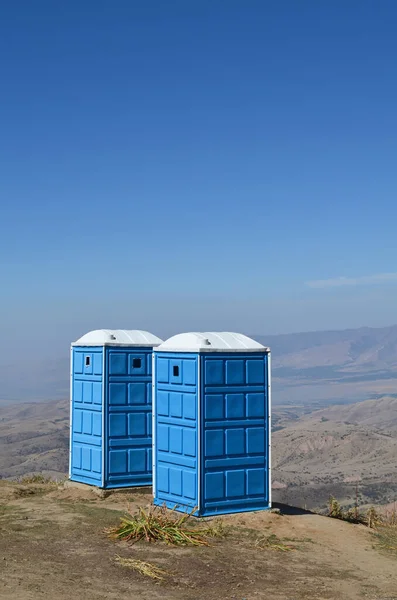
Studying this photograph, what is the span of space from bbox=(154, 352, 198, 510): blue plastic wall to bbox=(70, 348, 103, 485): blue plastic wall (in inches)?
88.3

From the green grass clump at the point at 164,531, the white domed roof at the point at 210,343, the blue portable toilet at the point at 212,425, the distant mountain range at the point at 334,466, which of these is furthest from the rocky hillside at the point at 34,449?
the green grass clump at the point at 164,531

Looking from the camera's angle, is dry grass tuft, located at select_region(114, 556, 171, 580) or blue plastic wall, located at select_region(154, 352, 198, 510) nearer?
dry grass tuft, located at select_region(114, 556, 171, 580)

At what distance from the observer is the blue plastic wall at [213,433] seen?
13.0 meters

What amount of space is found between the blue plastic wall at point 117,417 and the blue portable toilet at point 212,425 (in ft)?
6.66

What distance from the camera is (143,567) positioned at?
10.1m

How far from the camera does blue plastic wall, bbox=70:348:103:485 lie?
15836 millimetres

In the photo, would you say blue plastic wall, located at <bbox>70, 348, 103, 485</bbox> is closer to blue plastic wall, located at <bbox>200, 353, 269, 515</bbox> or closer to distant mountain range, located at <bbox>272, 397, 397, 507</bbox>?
blue plastic wall, located at <bbox>200, 353, 269, 515</bbox>

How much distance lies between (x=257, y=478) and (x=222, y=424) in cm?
124

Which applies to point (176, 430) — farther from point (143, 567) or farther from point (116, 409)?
point (143, 567)

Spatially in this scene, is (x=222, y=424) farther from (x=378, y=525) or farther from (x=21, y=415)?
(x=21, y=415)

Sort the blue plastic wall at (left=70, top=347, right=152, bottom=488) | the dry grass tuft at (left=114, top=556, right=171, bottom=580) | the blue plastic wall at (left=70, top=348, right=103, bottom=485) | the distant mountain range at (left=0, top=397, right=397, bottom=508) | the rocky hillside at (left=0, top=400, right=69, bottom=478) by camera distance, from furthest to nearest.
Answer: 1. the rocky hillside at (left=0, top=400, right=69, bottom=478)
2. the distant mountain range at (left=0, top=397, right=397, bottom=508)
3. the blue plastic wall at (left=70, top=348, right=103, bottom=485)
4. the blue plastic wall at (left=70, top=347, right=152, bottom=488)
5. the dry grass tuft at (left=114, top=556, right=171, bottom=580)

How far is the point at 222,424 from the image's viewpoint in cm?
1316

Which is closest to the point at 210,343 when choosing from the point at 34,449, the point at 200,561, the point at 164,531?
the point at 164,531

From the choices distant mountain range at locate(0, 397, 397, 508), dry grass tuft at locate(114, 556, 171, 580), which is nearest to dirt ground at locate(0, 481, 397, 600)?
dry grass tuft at locate(114, 556, 171, 580)
